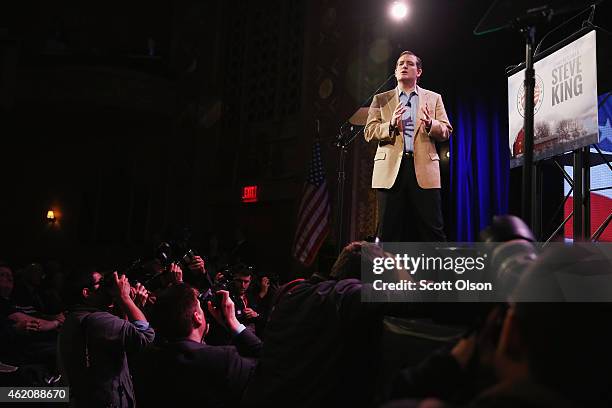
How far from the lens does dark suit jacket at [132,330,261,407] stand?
245 cm

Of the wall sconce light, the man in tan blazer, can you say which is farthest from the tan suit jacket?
the wall sconce light

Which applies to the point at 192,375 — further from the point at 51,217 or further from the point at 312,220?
the point at 51,217

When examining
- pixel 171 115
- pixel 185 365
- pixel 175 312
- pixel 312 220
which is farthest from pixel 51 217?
pixel 185 365

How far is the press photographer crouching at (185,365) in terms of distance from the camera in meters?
2.46

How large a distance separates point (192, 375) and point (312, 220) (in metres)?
4.59

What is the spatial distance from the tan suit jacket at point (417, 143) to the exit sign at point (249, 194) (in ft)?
20.9

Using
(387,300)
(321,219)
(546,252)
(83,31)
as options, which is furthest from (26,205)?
(546,252)

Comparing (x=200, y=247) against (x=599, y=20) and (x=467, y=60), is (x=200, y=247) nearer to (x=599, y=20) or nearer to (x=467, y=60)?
(x=467, y=60)

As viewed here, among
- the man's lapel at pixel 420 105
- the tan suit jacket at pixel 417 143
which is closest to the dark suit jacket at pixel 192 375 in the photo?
the tan suit jacket at pixel 417 143

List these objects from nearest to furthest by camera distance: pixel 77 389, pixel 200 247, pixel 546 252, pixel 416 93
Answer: pixel 546 252 → pixel 77 389 → pixel 416 93 → pixel 200 247

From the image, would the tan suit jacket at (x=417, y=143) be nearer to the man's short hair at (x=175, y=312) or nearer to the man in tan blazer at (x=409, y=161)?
the man in tan blazer at (x=409, y=161)

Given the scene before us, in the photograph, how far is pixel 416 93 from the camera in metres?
3.73

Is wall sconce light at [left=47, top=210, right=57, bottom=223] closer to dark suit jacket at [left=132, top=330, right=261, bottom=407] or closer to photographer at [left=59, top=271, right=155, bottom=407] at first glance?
photographer at [left=59, top=271, right=155, bottom=407]

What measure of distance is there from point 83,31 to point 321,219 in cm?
926
